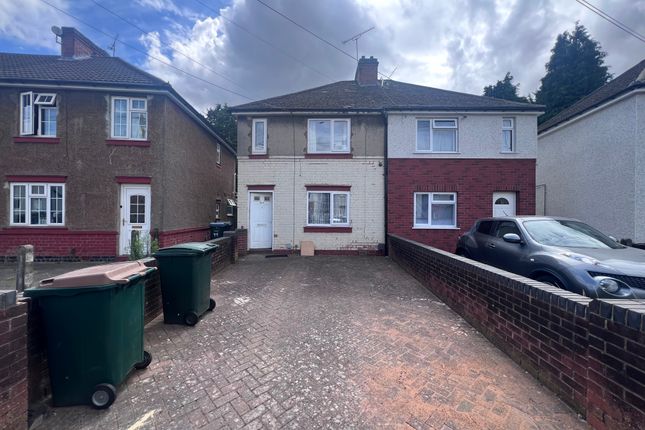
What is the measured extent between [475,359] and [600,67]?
33565 mm

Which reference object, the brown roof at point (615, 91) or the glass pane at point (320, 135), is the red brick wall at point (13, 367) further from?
the brown roof at point (615, 91)

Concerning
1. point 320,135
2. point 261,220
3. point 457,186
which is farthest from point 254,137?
point 457,186

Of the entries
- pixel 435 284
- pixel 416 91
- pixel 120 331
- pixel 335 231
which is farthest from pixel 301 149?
pixel 120 331

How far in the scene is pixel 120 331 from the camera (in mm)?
2576

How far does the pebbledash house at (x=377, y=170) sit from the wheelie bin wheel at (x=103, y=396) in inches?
329

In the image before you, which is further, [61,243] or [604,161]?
[604,161]

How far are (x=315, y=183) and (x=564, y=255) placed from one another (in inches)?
314

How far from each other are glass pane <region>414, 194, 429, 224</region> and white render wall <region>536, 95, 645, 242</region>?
21.1ft

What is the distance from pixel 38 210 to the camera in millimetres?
9508

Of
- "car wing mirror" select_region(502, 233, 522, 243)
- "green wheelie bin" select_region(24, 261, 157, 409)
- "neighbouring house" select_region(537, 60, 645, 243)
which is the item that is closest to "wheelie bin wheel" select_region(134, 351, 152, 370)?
"green wheelie bin" select_region(24, 261, 157, 409)

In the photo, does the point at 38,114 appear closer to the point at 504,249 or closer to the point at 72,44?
the point at 72,44

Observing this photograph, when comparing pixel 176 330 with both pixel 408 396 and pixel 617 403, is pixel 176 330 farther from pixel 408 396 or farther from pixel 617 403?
pixel 617 403

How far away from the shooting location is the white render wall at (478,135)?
1062cm

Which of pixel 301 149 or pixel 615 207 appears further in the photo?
pixel 301 149
